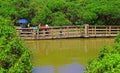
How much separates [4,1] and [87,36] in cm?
585

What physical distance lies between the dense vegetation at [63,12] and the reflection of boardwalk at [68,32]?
0.60 m

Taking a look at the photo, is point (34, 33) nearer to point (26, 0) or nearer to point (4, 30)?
point (26, 0)

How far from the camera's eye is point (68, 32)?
870 inches

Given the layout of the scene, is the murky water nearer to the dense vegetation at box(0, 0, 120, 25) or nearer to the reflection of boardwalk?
the reflection of boardwalk

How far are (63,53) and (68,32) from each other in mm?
4729

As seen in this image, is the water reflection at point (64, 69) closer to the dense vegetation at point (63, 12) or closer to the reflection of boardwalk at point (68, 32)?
the reflection of boardwalk at point (68, 32)

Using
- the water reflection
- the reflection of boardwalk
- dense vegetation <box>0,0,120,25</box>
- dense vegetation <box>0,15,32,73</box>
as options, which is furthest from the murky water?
dense vegetation <box>0,15,32,73</box>

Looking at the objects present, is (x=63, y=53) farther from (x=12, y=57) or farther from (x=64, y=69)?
(x=12, y=57)

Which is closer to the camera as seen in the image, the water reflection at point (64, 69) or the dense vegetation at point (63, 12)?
the water reflection at point (64, 69)

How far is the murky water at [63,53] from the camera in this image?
14461mm

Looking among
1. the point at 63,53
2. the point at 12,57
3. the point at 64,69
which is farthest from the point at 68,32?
the point at 12,57

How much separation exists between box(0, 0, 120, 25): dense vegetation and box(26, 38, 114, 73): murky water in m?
1.79

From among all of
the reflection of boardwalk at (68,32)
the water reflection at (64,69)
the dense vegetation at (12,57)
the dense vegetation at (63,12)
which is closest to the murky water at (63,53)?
the water reflection at (64,69)

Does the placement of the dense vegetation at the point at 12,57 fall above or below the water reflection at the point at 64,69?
above
